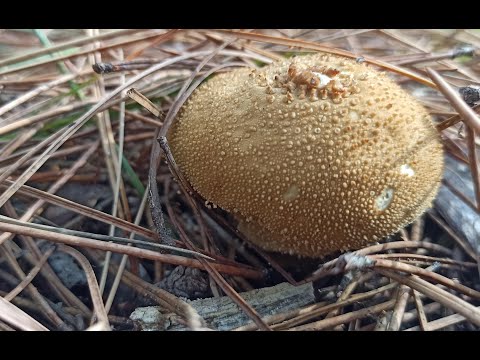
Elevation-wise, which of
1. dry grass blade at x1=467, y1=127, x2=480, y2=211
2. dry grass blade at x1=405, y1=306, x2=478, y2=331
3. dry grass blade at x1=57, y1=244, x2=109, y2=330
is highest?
dry grass blade at x1=467, y1=127, x2=480, y2=211

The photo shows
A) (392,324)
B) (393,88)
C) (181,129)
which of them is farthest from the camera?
(181,129)

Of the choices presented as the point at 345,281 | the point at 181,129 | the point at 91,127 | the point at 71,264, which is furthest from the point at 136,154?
the point at 345,281

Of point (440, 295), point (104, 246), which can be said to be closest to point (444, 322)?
point (440, 295)

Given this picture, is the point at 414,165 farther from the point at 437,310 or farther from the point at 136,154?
the point at 136,154

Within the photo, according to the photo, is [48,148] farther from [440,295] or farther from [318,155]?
[440,295]

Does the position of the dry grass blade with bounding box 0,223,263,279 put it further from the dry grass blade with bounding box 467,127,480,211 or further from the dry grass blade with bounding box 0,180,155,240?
the dry grass blade with bounding box 467,127,480,211

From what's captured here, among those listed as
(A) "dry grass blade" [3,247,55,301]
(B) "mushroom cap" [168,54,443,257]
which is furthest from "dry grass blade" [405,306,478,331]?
(A) "dry grass blade" [3,247,55,301]

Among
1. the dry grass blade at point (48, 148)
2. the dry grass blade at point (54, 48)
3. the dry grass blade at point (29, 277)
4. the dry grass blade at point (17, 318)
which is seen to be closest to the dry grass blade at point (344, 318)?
the dry grass blade at point (17, 318)
